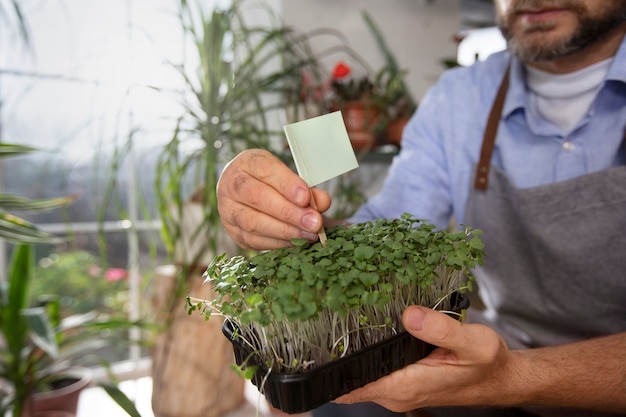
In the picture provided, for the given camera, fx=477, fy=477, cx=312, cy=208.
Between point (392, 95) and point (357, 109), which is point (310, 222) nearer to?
point (357, 109)

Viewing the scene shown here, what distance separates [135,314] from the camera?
6.37ft

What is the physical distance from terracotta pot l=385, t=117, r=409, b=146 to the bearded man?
0.59 meters

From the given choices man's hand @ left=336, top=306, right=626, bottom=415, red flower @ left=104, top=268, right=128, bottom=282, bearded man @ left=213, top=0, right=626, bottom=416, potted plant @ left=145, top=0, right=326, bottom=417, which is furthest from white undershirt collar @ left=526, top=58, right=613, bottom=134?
red flower @ left=104, top=268, right=128, bottom=282

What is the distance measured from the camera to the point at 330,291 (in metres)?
0.48

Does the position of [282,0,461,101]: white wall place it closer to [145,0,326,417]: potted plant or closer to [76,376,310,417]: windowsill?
[145,0,326,417]: potted plant

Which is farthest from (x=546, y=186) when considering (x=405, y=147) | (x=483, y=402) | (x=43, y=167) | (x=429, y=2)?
(x=43, y=167)

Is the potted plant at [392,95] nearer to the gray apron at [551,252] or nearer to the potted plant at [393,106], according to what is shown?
the potted plant at [393,106]

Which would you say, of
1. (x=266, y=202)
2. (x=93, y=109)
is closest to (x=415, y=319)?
(x=266, y=202)

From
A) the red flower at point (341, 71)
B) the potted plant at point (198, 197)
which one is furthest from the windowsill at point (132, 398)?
the red flower at point (341, 71)

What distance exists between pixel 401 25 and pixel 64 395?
193 centimetres

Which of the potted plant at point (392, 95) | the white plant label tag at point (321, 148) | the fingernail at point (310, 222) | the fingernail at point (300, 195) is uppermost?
the potted plant at point (392, 95)

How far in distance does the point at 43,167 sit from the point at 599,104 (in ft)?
6.10

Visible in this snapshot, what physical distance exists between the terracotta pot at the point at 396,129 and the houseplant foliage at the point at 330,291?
129 centimetres

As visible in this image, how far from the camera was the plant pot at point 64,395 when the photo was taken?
4.63ft
